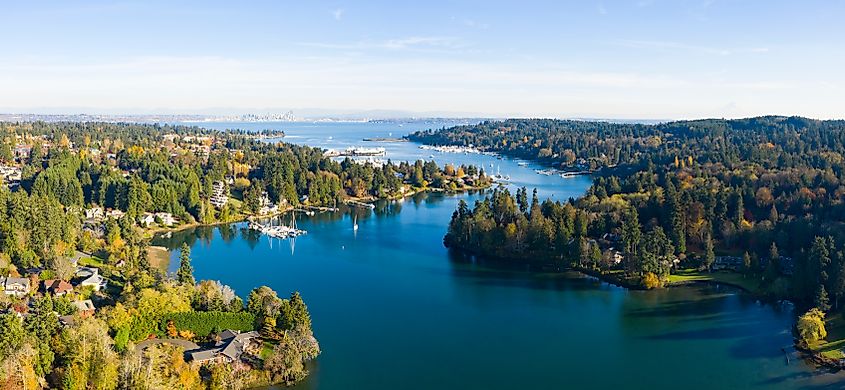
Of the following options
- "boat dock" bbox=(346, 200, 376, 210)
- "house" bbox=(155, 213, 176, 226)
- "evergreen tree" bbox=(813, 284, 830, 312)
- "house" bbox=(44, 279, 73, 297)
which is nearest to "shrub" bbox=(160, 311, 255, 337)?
"house" bbox=(44, 279, 73, 297)

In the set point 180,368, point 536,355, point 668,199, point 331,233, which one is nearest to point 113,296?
point 180,368

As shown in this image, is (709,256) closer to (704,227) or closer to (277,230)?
(704,227)

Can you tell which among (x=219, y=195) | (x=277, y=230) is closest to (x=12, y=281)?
(x=277, y=230)

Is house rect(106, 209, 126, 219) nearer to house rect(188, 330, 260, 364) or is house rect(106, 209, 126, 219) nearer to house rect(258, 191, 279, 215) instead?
house rect(258, 191, 279, 215)

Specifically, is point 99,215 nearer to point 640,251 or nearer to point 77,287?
point 77,287

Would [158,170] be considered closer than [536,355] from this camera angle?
No

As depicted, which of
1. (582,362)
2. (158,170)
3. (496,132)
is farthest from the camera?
(496,132)
